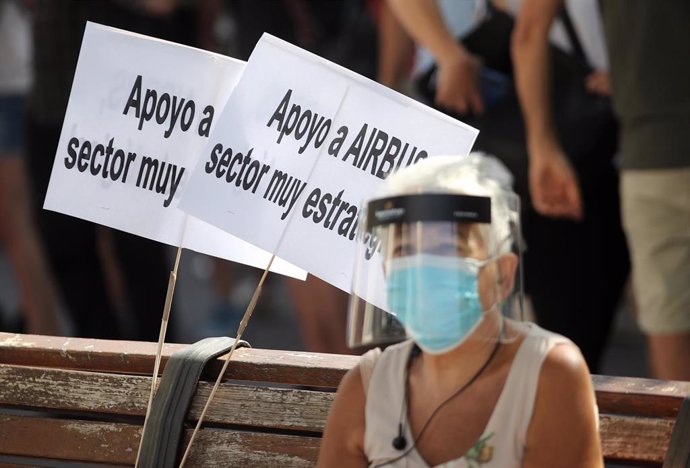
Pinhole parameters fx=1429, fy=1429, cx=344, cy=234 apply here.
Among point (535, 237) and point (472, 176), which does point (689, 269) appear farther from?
point (472, 176)

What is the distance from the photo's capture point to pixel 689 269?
12.2ft

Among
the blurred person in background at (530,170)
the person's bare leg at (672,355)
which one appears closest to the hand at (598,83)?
the blurred person in background at (530,170)

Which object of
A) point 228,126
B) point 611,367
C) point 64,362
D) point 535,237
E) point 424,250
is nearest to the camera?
point 424,250

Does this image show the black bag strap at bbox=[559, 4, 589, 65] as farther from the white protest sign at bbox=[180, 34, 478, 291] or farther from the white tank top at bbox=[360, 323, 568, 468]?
the white tank top at bbox=[360, 323, 568, 468]

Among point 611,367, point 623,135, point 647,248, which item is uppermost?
point 623,135

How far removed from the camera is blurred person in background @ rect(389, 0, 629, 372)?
13.3 ft

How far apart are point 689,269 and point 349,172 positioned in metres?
1.39

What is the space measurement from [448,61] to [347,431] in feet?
6.47

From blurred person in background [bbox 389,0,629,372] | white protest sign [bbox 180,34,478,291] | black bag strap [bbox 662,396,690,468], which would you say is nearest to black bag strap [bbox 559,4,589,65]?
blurred person in background [bbox 389,0,629,372]

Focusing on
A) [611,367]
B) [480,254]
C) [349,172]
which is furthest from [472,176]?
[611,367]

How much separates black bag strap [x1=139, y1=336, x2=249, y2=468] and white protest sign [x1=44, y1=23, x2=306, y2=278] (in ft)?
0.80

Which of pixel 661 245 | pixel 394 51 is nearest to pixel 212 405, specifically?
pixel 661 245

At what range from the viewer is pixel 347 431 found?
2.20m

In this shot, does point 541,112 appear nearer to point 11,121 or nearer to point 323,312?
point 323,312
